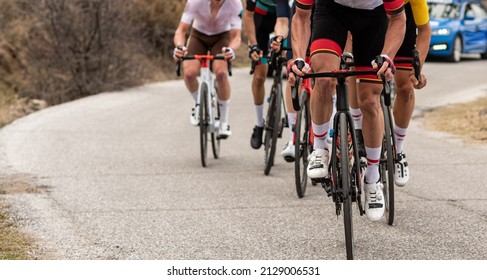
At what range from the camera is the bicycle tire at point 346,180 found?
5.88 m

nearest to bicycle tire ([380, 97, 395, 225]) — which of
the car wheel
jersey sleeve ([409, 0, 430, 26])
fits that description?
jersey sleeve ([409, 0, 430, 26])

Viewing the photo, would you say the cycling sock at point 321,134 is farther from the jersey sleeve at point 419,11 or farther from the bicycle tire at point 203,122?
Result: the bicycle tire at point 203,122

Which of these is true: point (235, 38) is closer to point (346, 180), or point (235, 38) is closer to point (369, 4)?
point (369, 4)

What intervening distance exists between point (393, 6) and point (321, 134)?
37.4 inches

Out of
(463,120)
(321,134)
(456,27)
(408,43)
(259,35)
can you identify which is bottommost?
(456,27)

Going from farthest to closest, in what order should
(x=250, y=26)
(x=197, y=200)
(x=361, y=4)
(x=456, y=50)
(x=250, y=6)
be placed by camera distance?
(x=456, y=50)
(x=250, y=6)
(x=250, y=26)
(x=197, y=200)
(x=361, y=4)

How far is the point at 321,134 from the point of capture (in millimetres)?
6750

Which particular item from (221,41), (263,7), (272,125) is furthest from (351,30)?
(221,41)

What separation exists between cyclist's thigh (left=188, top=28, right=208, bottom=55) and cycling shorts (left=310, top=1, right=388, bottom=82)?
4.68m

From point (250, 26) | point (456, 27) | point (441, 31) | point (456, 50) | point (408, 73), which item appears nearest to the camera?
point (408, 73)

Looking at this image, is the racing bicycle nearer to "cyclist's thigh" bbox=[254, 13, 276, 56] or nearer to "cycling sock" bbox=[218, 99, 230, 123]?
"cycling sock" bbox=[218, 99, 230, 123]

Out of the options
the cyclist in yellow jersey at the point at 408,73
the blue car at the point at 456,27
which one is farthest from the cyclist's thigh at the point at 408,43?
the blue car at the point at 456,27

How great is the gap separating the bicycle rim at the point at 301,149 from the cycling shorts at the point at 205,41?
2642mm
